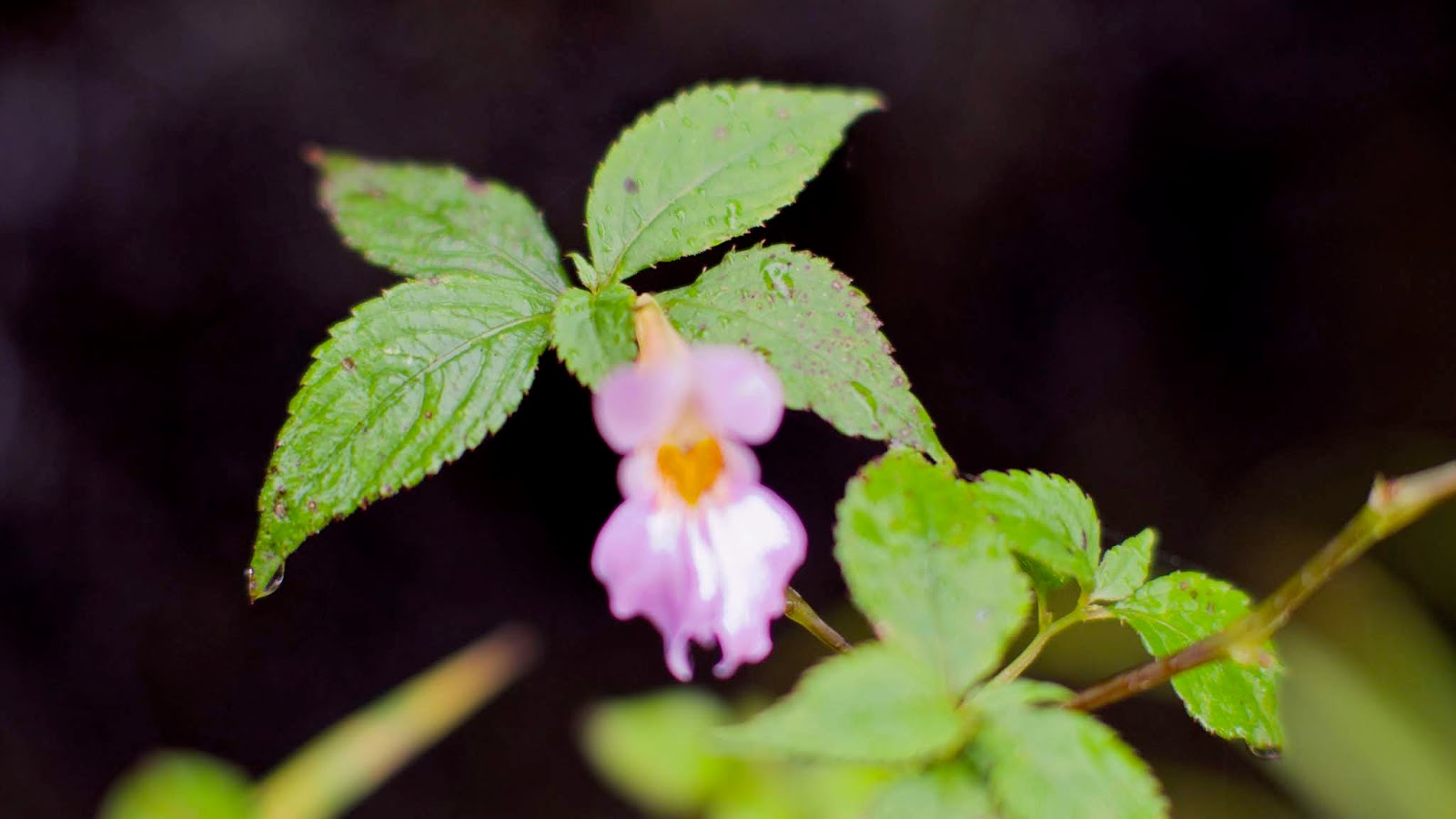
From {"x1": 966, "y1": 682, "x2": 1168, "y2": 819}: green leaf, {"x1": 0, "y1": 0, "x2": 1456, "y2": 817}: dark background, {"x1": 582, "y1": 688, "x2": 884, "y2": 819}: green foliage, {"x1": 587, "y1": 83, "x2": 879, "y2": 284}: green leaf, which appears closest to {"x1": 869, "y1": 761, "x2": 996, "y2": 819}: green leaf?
{"x1": 966, "y1": 682, "x2": 1168, "y2": 819}: green leaf

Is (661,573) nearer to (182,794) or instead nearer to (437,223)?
(437,223)

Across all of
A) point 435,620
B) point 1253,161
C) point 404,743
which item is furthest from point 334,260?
point 1253,161

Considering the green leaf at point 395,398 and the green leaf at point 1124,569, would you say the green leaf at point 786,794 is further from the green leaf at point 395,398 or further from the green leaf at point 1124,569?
the green leaf at point 395,398

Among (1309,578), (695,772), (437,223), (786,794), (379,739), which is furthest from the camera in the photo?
(379,739)

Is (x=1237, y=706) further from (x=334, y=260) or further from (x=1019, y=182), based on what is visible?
(x=334, y=260)

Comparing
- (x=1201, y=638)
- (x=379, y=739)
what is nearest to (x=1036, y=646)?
(x=1201, y=638)

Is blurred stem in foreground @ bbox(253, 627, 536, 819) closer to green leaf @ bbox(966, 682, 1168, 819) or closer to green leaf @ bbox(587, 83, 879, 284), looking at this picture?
green leaf @ bbox(587, 83, 879, 284)
